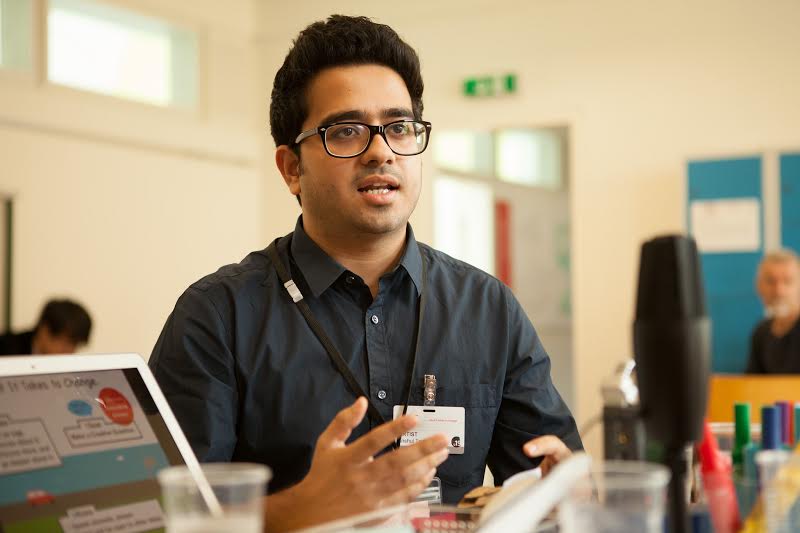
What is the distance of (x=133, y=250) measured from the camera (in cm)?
625

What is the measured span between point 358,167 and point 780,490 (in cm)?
115

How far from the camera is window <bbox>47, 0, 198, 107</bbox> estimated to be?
5.87 meters

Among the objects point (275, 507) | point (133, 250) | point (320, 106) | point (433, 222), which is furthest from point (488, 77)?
point (275, 507)

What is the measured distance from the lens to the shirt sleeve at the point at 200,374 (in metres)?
1.67

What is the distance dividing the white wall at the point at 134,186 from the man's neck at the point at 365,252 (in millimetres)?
4064

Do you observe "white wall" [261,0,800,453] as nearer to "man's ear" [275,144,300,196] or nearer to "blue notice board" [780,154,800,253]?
"blue notice board" [780,154,800,253]

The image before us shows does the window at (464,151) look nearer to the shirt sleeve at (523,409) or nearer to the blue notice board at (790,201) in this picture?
the blue notice board at (790,201)

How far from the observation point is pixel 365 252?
1976mm

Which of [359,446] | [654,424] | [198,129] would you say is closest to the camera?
[654,424]

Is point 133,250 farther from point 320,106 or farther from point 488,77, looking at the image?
point 320,106

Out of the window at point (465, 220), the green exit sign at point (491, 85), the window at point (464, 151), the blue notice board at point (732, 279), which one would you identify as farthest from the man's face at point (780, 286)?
the window at point (464, 151)

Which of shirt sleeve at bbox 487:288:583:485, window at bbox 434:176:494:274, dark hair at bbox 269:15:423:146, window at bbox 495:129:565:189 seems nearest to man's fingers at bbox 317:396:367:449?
shirt sleeve at bbox 487:288:583:485

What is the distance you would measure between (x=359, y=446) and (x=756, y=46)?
5.38 metres

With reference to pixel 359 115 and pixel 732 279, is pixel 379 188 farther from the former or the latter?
pixel 732 279
